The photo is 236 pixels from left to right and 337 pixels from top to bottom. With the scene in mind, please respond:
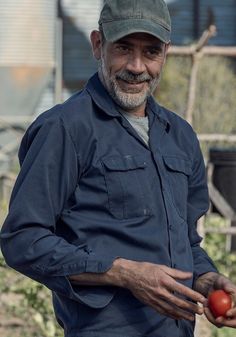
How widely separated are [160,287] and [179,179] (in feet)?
1.67

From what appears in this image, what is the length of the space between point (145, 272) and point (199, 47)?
13.1 ft

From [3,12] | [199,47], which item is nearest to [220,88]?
[3,12]

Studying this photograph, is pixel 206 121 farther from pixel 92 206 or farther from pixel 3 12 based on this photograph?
pixel 92 206

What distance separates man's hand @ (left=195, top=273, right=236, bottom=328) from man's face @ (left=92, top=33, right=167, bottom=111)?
0.57 meters

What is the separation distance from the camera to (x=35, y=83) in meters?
12.1

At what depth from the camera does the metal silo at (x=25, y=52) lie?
11.9 meters

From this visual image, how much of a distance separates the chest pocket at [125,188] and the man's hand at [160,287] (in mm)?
186

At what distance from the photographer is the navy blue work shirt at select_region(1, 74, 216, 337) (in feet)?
10.2

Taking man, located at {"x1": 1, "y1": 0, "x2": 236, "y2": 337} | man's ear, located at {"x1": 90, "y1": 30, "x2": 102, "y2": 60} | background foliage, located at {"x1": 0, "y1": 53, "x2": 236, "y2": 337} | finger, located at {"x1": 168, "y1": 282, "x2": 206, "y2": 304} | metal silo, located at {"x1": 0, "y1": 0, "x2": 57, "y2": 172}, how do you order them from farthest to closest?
metal silo, located at {"x1": 0, "y1": 0, "x2": 57, "y2": 172}
background foliage, located at {"x1": 0, "y1": 53, "x2": 236, "y2": 337}
man's ear, located at {"x1": 90, "y1": 30, "x2": 102, "y2": 60}
man, located at {"x1": 1, "y1": 0, "x2": 236, "y2": 337}
finger, located at {"x1": 168, "y1": 282, "x2": 206, "y2": 304}

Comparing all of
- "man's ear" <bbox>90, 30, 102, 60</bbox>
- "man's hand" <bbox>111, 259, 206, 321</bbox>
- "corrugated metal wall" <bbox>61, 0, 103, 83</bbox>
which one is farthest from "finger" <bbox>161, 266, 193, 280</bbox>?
"corrugated metal wall" <bbox>61, 0, 103, 83</bbox>

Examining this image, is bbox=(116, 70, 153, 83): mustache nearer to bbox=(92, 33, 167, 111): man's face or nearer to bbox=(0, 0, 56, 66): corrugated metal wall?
bbox=(92, 33, 167, 111): man's face

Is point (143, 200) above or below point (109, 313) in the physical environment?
above

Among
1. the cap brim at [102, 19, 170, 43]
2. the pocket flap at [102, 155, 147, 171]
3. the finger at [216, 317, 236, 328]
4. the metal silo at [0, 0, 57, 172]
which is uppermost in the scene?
the cap brim at [102, 19, 170, 43]

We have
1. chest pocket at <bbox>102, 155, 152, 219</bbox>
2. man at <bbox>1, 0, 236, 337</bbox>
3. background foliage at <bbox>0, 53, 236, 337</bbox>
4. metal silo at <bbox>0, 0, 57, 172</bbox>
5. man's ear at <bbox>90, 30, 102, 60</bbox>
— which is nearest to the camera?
man at <bbox>1, 0, 236, 337</bbox>
